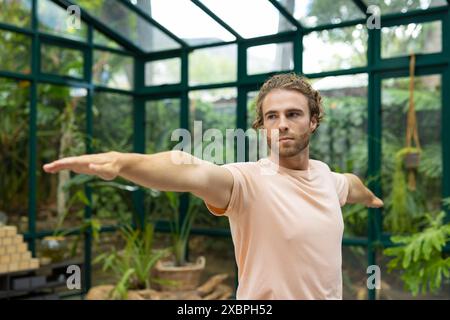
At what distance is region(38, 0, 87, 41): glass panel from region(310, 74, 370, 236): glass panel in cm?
220

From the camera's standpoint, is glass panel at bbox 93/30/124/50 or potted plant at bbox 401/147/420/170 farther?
glass panel at bbox 93/30/124/50

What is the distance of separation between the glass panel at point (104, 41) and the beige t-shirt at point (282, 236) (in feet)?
12.7

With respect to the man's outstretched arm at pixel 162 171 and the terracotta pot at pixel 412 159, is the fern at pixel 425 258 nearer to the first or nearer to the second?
the terracotta pot at pixel 412 159

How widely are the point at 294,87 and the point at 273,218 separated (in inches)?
13.2

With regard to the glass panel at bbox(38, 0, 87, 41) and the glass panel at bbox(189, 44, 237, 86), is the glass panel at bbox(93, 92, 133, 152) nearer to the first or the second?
the glass panel at bbox(38, 0, 87, 41)

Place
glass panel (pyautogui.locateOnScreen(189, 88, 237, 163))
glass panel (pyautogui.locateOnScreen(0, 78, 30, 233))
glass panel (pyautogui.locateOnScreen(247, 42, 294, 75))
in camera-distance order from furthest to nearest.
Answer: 1. glass panel (pyautogui.locateOnScreen(0, 78, 30, 233))
2. glass panel (pyautogui.locateOnScreen(189, 88, 237, 163))
3. glass panel (pyautogui.locateOnScreen(247, 42, 294, 75))

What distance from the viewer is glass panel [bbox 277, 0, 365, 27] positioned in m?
3.64

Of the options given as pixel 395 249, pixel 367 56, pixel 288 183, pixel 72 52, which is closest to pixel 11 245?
pixel 72 52

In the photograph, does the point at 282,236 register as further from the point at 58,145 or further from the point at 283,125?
the point at 58,145

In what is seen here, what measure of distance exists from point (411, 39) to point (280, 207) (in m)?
2.88

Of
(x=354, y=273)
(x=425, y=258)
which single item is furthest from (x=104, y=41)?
(x=425, y=258)

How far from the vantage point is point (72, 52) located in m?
4.77

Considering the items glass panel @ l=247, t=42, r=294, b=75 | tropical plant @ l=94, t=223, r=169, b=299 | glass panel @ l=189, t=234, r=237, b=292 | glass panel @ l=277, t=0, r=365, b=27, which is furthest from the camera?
glass panel @ l=189, t=234, r=237, b=292

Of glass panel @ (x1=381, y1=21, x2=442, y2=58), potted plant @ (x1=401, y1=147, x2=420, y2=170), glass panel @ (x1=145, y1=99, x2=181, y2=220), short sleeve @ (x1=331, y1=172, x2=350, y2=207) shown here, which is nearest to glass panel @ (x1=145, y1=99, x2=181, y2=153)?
glass panel @ (x1=145, y1=99, x2=181, y2=220)
